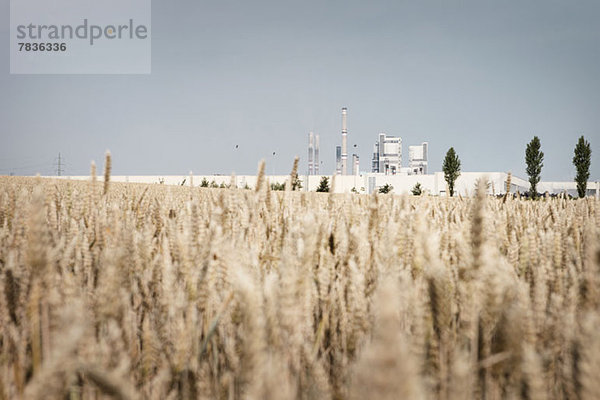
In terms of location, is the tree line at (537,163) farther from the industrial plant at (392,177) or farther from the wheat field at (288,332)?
the wheat field at (288,332)

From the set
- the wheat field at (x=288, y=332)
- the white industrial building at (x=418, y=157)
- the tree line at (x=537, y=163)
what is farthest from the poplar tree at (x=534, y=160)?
the white industrial building at (x=418, y=157)

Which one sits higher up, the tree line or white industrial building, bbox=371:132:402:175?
white industrial building, bbox=371:132:402:175

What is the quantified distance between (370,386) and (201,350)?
439 millimetres

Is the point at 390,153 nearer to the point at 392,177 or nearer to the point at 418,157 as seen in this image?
the point at 418,157

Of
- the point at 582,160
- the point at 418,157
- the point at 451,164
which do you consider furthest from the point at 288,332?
the point at 418,157

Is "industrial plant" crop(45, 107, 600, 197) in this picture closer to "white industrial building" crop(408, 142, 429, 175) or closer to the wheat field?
"white industrial building" crop(408, 142, 429, 175)

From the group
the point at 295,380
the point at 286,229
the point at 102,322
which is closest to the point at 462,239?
the point at 295,380

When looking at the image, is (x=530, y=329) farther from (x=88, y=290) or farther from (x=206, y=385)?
(x=88, y=290)

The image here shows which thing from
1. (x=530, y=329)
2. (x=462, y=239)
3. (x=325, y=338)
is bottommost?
(x=325, y=338)

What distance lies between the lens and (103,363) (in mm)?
596

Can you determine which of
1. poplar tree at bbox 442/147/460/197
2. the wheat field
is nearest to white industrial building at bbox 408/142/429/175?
poplar tree at bbox 442/147/460/197

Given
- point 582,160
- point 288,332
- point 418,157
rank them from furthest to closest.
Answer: point 418,157, point 582,160, point 288,332

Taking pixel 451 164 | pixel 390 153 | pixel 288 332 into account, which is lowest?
pixel 288 332

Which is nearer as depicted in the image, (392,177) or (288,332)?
(288,332)
